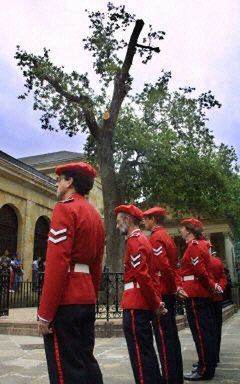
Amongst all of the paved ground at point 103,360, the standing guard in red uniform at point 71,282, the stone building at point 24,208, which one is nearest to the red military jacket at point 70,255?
the standing guard in red uniform at point 71,282

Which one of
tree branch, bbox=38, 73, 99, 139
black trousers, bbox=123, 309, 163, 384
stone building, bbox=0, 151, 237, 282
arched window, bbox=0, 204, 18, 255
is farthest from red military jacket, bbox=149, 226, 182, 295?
arched window, bbox=0, 204, 18, 255

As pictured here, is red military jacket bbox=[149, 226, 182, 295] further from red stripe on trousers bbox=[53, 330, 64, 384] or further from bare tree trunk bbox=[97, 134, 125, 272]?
bare tree trunk bbox=[97, 134, 125, 272]

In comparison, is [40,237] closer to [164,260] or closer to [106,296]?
[106,296]

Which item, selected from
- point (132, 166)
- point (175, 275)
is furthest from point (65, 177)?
point (132, 166)

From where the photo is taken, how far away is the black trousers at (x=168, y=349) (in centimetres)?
468

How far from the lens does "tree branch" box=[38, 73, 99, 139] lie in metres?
15.9

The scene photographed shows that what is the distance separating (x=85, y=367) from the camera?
3102 millimetres

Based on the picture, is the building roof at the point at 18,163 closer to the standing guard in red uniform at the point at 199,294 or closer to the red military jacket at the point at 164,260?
the standing guard in red uniform at the point at 199,294

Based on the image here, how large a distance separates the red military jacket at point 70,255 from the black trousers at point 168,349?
5.96 ft

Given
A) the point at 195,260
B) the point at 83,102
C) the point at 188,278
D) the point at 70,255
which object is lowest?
the point at 188,278

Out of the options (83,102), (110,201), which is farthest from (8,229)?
(83,102)

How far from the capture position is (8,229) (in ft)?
69.6

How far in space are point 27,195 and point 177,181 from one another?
7.92 metres

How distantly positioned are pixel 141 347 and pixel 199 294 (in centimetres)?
215
